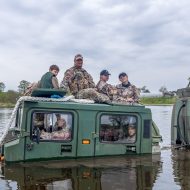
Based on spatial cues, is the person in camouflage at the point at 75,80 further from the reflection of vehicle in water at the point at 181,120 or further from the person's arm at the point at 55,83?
the reflection of vehicle in water at the point at 181,120

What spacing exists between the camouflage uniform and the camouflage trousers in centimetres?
44

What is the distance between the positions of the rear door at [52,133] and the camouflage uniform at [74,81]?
1866 millimetres

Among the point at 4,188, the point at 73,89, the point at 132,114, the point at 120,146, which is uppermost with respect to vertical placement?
the point at 73,89

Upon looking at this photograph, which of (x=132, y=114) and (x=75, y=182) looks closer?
(x=75, y=182)

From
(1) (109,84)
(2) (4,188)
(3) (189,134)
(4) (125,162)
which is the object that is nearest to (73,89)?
(1) (109,84)

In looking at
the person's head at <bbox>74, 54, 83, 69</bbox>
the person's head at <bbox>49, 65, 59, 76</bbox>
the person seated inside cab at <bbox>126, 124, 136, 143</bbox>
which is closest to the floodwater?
the person seated inside cab at <bbox>126, 124, 136, 143</bbox>

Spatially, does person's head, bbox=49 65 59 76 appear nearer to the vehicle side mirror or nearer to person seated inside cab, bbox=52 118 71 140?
person seated inside cab, bbox=52 118 71 140

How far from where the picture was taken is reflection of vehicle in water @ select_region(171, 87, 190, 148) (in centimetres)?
1248

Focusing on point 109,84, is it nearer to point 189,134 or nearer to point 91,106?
point 91,106

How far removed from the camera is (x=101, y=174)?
823cm

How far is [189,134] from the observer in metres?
12.4

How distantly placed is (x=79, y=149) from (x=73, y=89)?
2.27 m

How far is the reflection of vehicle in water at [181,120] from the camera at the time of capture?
12.5 metres

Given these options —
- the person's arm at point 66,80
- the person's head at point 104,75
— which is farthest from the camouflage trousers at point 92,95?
the person's head at point 104,75
